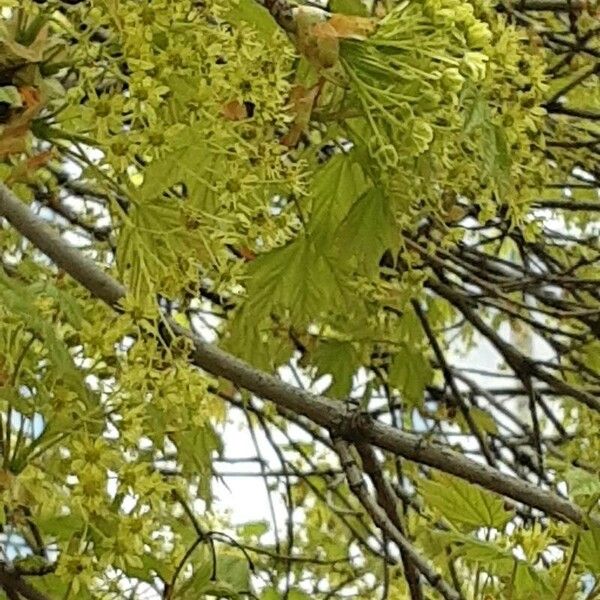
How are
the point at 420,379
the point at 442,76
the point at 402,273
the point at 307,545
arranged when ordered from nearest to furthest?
the point at 442,76 < the point at 402,273 < the point at 420,379 < the point at 307,545

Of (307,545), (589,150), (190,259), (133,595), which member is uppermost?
(589,150)

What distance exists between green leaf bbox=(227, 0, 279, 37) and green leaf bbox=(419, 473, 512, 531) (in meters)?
0.26

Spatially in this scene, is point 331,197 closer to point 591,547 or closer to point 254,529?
point 591,547

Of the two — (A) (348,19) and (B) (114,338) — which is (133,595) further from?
(A) (348,19)

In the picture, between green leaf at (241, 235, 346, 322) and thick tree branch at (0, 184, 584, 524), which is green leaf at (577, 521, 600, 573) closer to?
thick tree branch at (0, 184, 584, 524)

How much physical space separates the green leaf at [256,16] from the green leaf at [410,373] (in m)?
0.43

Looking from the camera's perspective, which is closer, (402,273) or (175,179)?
(175,179)

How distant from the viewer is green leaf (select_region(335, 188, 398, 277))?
664mm

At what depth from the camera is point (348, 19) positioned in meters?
0.52

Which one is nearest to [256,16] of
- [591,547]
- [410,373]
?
[591,547]

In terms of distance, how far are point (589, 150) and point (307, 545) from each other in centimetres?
52

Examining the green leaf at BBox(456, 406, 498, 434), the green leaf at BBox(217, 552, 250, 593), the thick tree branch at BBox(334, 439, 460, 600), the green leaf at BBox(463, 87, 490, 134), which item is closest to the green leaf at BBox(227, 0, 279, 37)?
the green leaf at BBox(463, 87, 490, 134)

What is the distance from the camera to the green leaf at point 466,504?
0.69 m

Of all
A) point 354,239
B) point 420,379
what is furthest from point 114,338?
point 420,379
